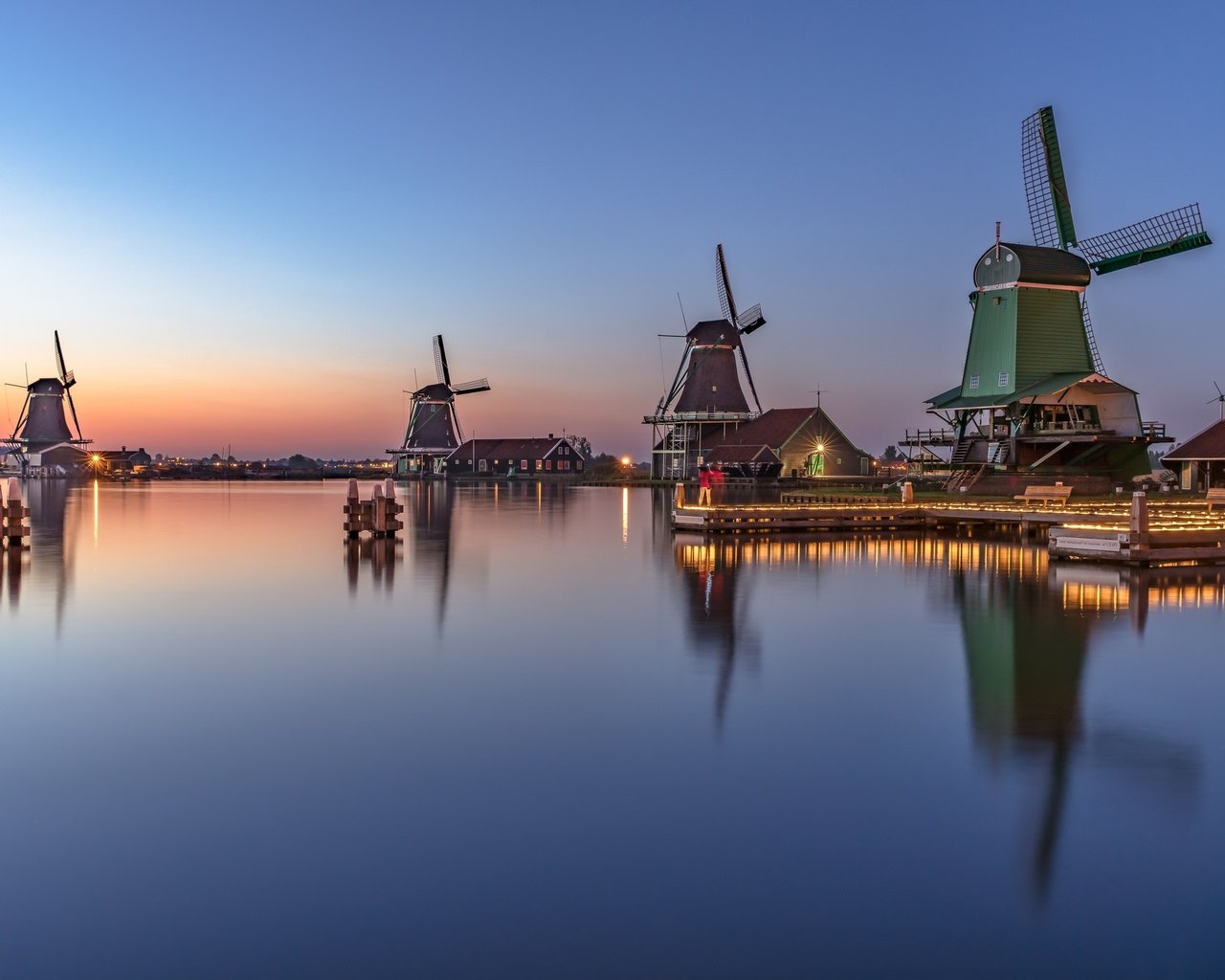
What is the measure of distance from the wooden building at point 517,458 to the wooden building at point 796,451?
4026 centimetres

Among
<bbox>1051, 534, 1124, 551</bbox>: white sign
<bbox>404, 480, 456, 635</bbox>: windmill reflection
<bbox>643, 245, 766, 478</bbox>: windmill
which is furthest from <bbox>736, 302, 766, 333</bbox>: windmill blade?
<bbox>1051, 534, 1124, 551</bbox>: white sign

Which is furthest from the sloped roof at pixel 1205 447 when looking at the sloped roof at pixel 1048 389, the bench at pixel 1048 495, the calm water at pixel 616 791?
the calm water at pixel 616 791

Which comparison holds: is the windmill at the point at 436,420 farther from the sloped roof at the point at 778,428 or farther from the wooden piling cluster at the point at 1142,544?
the wooden piling cluster at the point at 1142,544

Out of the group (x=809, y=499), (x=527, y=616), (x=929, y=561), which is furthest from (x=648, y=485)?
(x=527, y=616)

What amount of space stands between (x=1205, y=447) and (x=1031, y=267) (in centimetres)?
1127

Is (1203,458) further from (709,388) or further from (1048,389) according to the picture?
(709,388)

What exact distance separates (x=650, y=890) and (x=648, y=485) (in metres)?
81.6

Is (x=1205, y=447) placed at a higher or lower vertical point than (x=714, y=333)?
lower

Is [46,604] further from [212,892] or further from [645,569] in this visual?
[212,892]

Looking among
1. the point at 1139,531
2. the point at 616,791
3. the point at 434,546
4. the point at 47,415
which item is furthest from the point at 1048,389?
the point at 47,415

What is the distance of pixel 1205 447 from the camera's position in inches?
1631

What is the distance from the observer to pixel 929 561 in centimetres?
2242

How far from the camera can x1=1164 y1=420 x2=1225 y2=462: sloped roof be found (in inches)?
1608

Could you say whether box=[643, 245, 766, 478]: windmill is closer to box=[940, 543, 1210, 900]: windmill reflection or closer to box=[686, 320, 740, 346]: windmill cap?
box=[686, 320, 740, 346]: windmill cap
